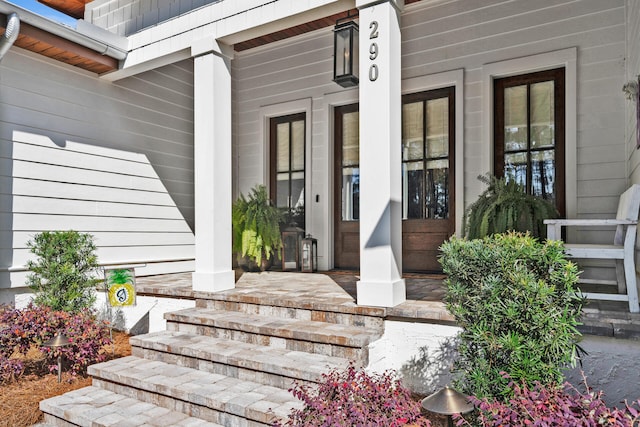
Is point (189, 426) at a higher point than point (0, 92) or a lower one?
lower

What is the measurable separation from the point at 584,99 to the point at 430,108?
1469mm

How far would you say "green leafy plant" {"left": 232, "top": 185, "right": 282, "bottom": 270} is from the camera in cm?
522

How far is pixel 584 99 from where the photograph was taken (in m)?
4.11

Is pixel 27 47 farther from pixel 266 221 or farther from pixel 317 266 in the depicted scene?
pixel 317 266

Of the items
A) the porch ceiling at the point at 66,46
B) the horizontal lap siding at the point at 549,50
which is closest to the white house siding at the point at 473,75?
the horizontal lap siding at the point at 549,50

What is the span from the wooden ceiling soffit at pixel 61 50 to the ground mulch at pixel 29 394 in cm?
270

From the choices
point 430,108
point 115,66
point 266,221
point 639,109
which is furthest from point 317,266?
point 639,109

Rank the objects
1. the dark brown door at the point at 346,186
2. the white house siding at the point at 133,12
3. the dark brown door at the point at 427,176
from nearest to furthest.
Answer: the white house siding at the point at 133,12, the dark brown door at the point at 427,176, the dark brown door at the point at 346,186

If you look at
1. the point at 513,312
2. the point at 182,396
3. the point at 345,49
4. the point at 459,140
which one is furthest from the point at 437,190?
the point at 182,396

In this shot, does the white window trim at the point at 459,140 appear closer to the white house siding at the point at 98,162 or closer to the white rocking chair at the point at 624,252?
the white rocking chair at the point at 624,252

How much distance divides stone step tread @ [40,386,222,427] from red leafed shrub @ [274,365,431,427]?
91 cm

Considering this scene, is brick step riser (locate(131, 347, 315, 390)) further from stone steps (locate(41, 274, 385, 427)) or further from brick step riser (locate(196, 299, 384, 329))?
brick step riser (locate(196, 299, 384, 329))

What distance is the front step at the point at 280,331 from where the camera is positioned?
2.73 m

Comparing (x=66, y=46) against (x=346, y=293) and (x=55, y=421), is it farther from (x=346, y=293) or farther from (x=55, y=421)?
(x=346, y=293)
